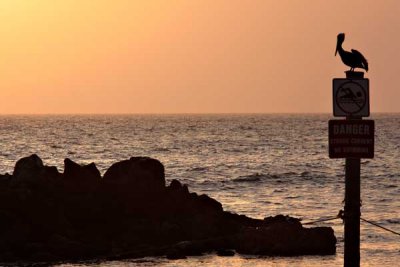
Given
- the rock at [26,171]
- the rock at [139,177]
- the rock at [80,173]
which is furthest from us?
the rock at [80,173]

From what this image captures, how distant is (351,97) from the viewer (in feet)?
45.9

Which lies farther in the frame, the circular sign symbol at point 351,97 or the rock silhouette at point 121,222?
the rock silhouette at point 121,222

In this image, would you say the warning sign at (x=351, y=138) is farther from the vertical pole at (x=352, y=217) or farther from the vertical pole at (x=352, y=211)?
the vertical pole at (x=352, y=217)

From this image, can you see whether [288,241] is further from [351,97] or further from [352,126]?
[351,97]

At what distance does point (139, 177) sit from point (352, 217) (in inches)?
691

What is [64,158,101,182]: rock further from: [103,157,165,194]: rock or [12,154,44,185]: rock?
[12,154,44,185]: rock

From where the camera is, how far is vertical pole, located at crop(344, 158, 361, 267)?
46.5 ft

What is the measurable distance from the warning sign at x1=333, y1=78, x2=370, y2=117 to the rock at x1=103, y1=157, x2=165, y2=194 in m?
17.8

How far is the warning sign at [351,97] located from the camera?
13977mm

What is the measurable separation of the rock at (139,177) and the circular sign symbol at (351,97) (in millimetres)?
17765

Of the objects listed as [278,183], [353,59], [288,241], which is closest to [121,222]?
[288,241]

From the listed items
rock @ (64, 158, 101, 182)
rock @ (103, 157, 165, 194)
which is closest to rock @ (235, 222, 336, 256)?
rock @ (103, 157, 165, 194)

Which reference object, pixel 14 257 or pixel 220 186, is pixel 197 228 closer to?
pixel 14 257

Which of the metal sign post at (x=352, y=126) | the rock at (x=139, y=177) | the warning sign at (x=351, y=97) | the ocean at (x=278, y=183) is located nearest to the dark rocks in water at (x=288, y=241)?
the ocean at (x=278, y=183)
